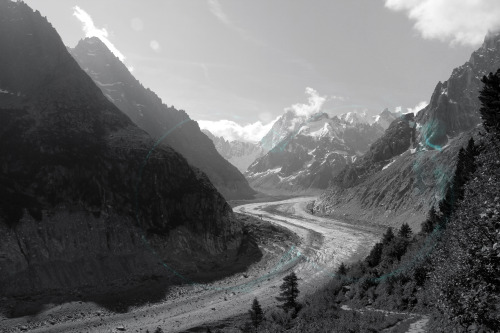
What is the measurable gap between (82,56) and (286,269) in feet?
502

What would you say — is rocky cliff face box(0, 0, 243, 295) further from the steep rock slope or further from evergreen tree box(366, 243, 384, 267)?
the steep rock slope

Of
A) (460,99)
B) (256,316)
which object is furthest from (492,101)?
(460,99)

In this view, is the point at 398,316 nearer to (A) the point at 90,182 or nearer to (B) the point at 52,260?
(B) the point at 52,260

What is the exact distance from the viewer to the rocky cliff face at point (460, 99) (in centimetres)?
13800

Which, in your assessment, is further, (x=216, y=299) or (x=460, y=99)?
(x=460, y=99)

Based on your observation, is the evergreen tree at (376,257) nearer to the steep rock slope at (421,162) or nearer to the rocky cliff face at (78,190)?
the rocky cliff face at (78,190)

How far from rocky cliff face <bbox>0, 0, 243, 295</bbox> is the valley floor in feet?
20.8

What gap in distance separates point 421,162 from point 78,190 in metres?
105

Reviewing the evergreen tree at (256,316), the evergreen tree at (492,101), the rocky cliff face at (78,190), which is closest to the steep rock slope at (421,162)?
the rocky cliff face at (78,190)

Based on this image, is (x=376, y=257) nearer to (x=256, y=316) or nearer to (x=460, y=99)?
(x=256, y=316)

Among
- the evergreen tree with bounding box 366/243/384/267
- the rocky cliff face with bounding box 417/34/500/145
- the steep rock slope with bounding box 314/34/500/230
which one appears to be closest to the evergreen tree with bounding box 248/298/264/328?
the evergreen tree with bounding box 366/243/384/267

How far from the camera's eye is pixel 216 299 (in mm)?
61594

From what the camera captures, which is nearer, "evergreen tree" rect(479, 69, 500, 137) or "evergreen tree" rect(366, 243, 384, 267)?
"evergreen tree" rect(479, 69, 500, 137)

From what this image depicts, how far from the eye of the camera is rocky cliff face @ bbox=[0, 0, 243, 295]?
2317 inches
